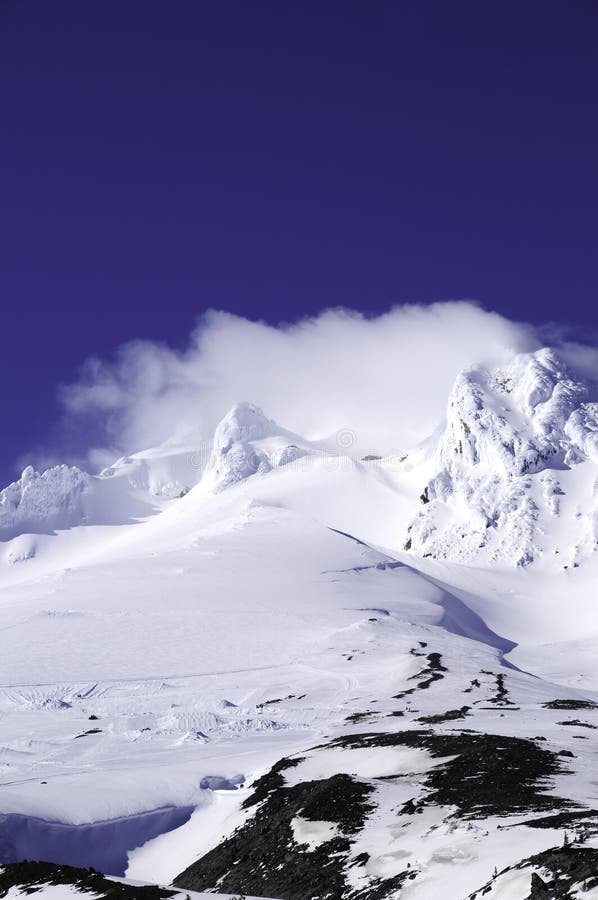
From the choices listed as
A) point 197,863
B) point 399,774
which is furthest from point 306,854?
point 399,774

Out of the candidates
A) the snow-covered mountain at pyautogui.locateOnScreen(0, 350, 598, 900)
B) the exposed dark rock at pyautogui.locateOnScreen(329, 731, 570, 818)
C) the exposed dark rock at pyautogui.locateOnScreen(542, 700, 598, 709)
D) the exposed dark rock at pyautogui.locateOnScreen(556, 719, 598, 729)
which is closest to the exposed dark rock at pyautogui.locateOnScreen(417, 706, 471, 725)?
the snow-covered mountain at pyautogui.locateOnScreen(0, 350, 598, 900)

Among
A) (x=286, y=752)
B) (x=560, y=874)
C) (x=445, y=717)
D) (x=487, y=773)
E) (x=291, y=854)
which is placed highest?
(x=560, y=874)

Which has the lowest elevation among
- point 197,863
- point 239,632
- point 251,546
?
point 197,863

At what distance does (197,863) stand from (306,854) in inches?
282

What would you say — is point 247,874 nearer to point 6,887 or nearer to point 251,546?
point 6,887

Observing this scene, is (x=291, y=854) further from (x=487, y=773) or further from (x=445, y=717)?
(x=445, y=717)

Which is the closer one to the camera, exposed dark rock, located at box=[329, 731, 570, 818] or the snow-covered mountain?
the snow-covered mountain

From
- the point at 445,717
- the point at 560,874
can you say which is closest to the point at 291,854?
the point at 560,874

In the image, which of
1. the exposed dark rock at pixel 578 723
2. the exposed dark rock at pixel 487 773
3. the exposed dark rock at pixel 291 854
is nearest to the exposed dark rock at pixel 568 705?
the exposed dark rock at pixel 578 723

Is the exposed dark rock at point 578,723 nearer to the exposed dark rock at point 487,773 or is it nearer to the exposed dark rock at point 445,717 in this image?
the exposed dark rock at point 445,717

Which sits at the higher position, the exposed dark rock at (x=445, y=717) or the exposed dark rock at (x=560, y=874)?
the exposed dark rock at (x=560, y=874)

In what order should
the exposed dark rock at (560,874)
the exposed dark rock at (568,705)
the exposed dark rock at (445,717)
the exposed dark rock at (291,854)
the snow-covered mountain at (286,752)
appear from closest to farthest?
the exposed dark rock at (560,874)
the exposed dark rock at (291,854)
the snow-covered mountain at (286,752)
the exposed dark rock at (445,717)
the exposed dark rock at (568,705)

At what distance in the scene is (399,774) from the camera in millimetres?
34094

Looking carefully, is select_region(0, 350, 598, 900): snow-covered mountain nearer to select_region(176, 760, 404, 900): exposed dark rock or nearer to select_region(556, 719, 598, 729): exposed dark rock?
select_region(176, 760, 404, 900): exposed dark rock
